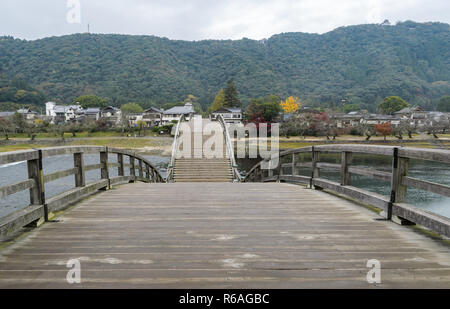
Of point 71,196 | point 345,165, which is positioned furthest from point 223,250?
point 345,165

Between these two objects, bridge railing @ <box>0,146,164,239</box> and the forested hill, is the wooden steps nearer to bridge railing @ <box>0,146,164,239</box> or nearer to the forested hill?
bridge railing @ <box>0,146,164,239</box>

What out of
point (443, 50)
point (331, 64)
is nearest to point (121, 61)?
point (331, 64)

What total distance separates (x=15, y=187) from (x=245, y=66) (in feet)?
435

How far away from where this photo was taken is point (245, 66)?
128 metres

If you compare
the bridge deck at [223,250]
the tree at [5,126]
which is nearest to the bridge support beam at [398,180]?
the bridge deck at [223,250]

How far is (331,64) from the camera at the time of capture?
13575 centimetres

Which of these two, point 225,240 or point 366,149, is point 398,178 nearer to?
point 366,149

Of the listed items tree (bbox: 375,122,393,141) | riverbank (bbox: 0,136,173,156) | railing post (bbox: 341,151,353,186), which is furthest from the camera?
tree (bbox: 375,122,393,141)

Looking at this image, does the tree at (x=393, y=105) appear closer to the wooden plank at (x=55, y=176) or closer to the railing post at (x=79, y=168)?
the railing post at (x=79, y=168)

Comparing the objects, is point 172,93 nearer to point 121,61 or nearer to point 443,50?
point 121,61

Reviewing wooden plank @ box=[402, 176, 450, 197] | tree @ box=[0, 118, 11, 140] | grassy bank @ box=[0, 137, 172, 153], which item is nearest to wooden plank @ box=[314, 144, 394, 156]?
wooden plank @ box=[402, 176, 450, 197]

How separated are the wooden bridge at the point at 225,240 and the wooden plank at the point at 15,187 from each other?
12 millimetres

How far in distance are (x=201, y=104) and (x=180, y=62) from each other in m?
45.1

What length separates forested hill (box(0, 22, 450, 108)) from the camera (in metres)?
111
